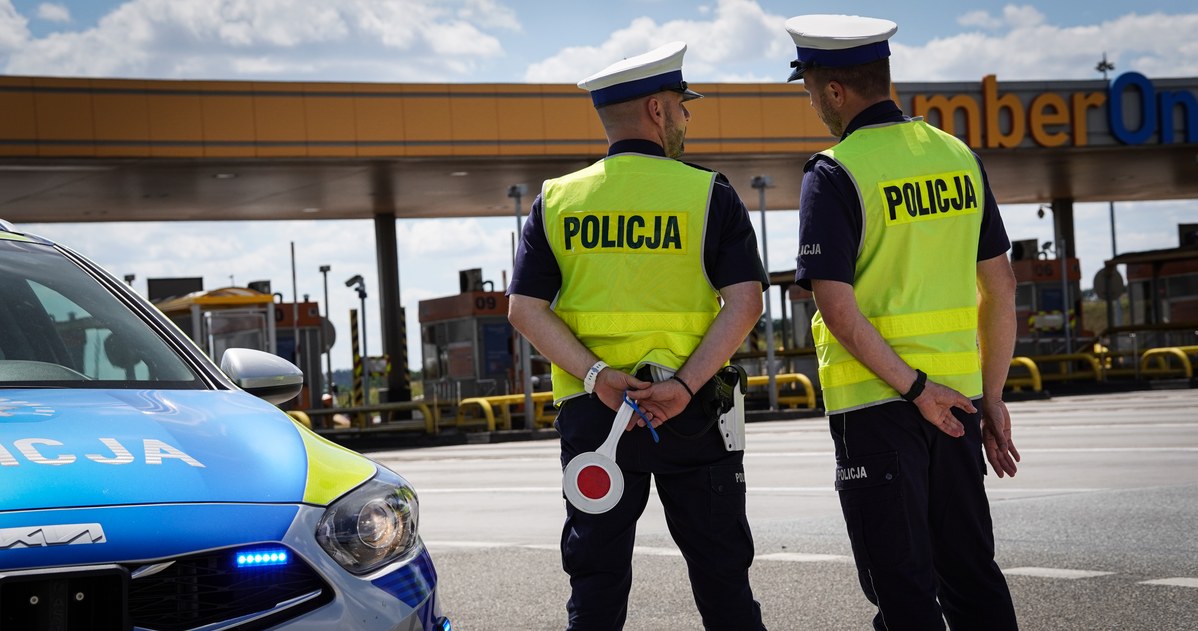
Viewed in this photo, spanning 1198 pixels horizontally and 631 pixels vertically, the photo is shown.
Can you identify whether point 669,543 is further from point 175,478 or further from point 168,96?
point 168,96

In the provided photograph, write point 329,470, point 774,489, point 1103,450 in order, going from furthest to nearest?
point 1103,450 → point 774,489 → point 329,470

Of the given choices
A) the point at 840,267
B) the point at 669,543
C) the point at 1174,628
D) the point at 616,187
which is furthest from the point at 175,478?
the point at 669,543

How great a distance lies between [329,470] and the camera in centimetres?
354

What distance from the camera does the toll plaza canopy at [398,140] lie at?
2566cm

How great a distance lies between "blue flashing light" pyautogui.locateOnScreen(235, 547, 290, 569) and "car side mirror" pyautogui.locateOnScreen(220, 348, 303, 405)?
1.28 meters

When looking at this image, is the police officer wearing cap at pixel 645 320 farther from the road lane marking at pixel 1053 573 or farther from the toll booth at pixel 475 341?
the toll booth at pixel 475 341

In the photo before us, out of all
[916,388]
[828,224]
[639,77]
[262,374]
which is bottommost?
[916,388]

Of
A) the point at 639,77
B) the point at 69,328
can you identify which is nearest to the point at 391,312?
the point at 69,328

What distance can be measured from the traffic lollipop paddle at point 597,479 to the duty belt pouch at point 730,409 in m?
0.26

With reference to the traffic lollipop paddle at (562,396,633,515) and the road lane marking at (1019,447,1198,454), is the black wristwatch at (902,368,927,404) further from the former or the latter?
the road lane marking at (1019,447,1198,454)

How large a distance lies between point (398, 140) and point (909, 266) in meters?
24.1

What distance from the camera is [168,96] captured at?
2588 centimetres

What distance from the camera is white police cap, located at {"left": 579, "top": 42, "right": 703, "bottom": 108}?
4023 millimetres

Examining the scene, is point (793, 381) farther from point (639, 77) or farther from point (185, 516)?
point (185, 516)
